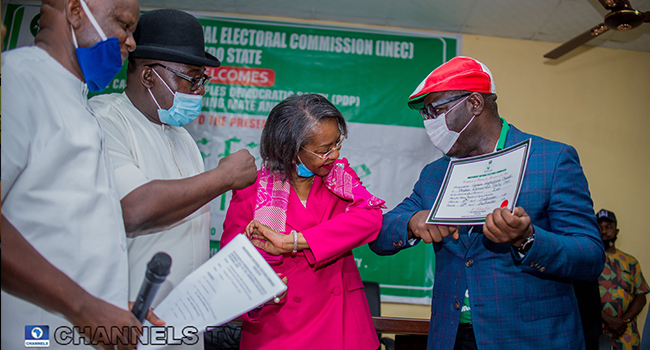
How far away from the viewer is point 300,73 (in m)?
4.44

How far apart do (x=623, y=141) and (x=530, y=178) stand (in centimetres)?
413

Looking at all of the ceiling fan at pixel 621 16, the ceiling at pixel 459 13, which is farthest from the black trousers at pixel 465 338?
the ceiling at pixel 459 13

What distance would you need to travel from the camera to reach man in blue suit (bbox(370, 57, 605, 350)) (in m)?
1.40

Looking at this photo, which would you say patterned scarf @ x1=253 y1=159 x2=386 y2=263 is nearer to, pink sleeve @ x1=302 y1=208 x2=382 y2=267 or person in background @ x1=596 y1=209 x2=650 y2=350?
pink sleeve @ x1=302 y1=208 x2=382 y2=267

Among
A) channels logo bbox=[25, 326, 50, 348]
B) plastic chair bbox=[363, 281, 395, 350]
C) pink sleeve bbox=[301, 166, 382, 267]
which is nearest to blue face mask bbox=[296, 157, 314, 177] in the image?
A: pink sleeve bbox=[301, 166, 382, 267]

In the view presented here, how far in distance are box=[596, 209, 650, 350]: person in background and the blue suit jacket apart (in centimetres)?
348

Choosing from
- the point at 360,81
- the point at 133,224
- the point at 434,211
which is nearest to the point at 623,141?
the point at 360,81

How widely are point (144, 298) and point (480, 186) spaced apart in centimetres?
109

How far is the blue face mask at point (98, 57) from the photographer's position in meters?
1.09

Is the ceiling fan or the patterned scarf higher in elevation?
the ceiling fan

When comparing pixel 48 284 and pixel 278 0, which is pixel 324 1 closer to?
pixel 278 0

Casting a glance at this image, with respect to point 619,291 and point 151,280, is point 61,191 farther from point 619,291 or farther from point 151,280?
point 619,291

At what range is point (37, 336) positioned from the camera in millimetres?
995

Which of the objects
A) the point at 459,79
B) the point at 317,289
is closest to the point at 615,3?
the point at 459,79
